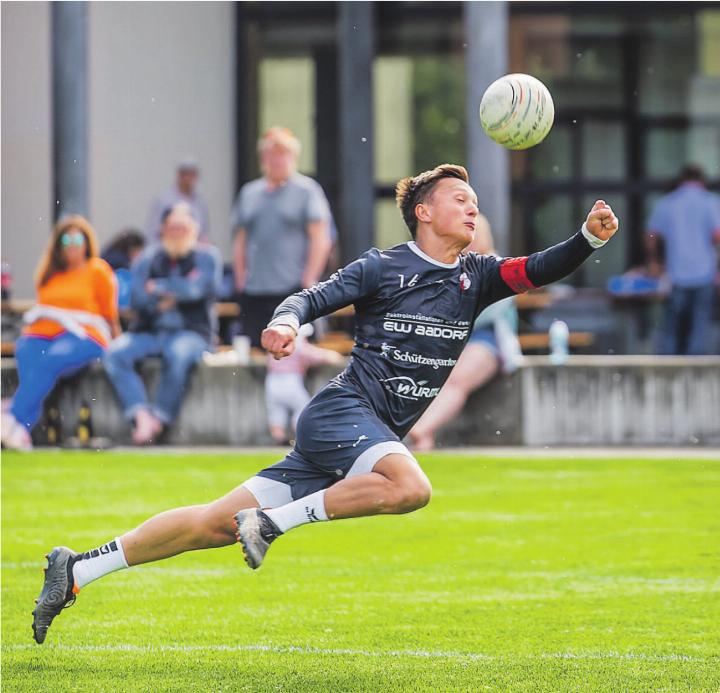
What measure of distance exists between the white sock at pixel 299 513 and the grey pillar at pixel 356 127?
12877 mm

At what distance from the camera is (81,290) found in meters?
13.5

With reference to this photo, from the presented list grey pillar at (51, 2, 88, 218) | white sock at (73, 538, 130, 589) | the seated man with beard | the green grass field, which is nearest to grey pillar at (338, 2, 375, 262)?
grey pillar at (51, 2, 88, 218)

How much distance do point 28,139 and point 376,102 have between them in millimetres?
4355

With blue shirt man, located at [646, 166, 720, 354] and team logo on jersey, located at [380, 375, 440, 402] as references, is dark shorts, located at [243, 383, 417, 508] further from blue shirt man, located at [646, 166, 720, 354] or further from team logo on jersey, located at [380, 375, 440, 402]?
blue shirt man, located at [646, 166, 720, 354]

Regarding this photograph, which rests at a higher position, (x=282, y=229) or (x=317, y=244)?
(x=282, y=229)

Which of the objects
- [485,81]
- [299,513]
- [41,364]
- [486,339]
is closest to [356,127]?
[485,81]

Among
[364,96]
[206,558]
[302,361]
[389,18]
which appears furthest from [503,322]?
[389,18]

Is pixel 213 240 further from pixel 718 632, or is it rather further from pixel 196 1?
pixel 718 632

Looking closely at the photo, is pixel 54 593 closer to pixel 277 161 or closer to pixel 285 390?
pixel 285 390

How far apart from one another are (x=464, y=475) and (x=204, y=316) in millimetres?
2929

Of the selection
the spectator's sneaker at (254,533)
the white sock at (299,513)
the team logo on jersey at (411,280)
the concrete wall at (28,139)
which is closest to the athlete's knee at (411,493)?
the white sock at (299,513)

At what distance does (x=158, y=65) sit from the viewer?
20.5 meters

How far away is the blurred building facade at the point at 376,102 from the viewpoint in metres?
20.4

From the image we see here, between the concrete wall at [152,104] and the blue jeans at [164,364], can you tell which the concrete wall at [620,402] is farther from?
the concrete wall at [152,104]
